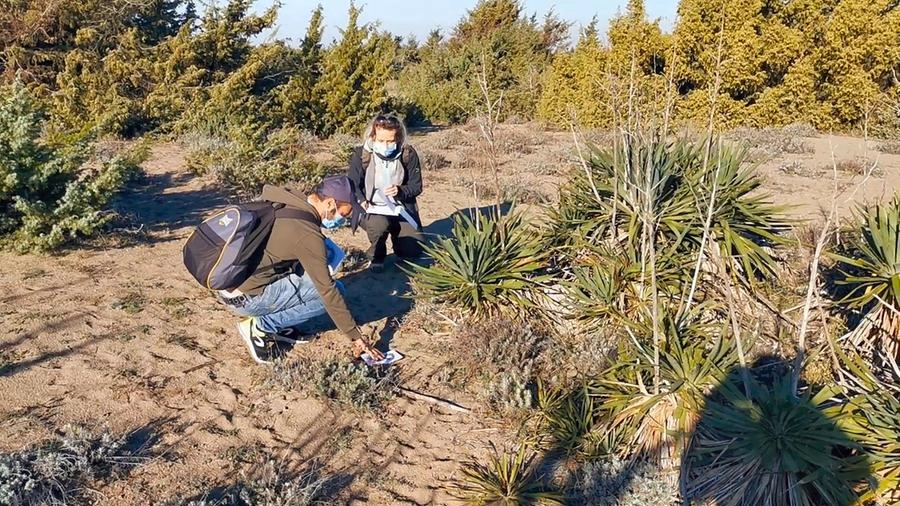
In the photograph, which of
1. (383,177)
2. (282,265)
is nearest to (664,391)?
(282,265)

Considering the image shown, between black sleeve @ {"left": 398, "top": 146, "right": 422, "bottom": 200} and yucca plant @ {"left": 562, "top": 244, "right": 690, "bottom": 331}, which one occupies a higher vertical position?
black sleeve @ {"left": 398, "top": 146, "right": 422, "bottom": 200}

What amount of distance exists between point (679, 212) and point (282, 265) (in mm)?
2735

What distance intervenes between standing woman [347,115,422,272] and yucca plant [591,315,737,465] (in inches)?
99.9

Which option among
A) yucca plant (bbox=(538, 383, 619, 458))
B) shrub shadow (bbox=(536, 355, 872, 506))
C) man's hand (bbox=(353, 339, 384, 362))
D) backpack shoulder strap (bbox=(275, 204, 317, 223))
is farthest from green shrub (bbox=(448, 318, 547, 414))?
backpack shoulder strap (bbox=(275, 204, 317, 223))

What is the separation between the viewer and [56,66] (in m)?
11.1

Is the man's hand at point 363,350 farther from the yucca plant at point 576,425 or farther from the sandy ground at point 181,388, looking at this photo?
the yucca plant at point 576,425

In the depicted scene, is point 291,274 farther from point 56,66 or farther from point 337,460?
point 56,66

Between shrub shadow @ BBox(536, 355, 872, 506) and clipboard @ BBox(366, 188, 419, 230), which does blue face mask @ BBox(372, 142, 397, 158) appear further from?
shrub shadow @ BBox(536, 355, 872, 506)

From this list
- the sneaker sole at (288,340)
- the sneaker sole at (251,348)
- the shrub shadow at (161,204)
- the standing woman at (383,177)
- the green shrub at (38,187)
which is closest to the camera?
the sneaker sole at (251,348)

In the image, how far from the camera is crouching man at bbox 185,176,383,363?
3.69 m

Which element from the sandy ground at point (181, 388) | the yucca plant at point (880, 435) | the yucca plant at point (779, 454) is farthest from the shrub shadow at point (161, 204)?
the yucca plant at point (880, 435)

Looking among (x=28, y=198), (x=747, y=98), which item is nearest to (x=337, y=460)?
(x=28, y=198)

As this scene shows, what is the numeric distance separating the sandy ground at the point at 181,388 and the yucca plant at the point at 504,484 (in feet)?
0.38

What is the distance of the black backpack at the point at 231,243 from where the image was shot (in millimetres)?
3646
